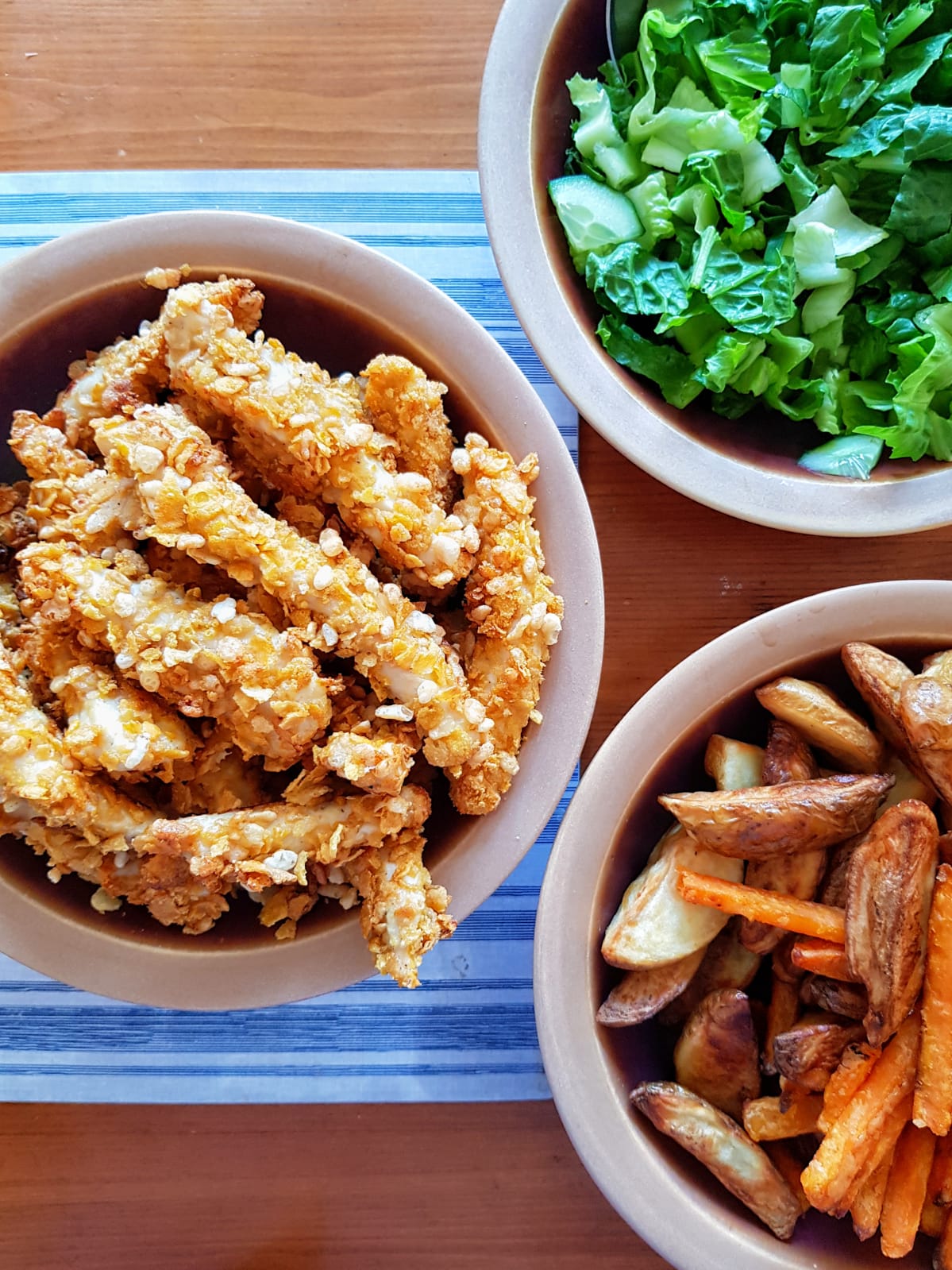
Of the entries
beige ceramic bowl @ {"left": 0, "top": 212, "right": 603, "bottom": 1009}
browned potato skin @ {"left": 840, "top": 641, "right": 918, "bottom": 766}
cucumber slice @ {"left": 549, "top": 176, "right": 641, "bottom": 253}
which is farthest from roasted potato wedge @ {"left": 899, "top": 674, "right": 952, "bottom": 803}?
cucumber slice @ {"left": 549, "top": 176, "right": 641, "bottom": 253}

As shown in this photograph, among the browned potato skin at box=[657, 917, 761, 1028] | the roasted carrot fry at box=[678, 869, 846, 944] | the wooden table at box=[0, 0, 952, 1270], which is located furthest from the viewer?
the wooden table at box=[0, 0, 952, 1270]

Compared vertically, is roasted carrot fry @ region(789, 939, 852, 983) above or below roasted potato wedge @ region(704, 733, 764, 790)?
below

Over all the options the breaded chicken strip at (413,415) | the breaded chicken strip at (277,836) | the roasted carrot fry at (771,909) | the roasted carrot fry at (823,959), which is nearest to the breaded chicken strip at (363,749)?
the breaded chicken strip at (277,836)

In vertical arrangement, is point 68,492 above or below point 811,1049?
above

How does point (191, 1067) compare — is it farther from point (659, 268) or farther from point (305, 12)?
point (305, 12)

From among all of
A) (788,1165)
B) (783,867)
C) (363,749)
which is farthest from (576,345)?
(788,1165)

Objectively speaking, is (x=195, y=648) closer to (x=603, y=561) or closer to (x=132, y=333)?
(x=132, y=333)

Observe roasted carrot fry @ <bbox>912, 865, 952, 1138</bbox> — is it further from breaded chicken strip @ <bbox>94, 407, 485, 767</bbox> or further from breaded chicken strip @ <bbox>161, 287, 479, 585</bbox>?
breaded chicken strip @ <bbox>161, 287, 479, 585</bbox>

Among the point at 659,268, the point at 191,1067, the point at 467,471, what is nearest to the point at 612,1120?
the point at 191,1067
